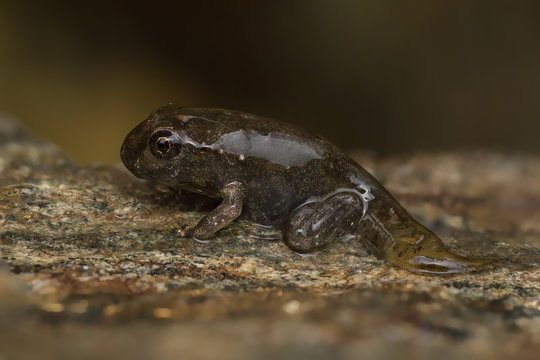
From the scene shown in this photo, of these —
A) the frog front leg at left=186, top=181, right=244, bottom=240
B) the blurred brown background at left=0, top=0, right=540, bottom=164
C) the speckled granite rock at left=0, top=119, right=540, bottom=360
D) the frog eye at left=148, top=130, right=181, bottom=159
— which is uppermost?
the blurred brown background at left=0, top=0, right=540, bottom=164

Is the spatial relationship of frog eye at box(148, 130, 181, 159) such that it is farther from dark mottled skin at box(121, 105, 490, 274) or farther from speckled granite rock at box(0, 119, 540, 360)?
speckled granite rock at box(0, 119, 540, 360)

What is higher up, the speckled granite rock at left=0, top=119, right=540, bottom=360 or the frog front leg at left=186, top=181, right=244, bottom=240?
the frog front leg at left=186, top=181, right=244, bottom=240

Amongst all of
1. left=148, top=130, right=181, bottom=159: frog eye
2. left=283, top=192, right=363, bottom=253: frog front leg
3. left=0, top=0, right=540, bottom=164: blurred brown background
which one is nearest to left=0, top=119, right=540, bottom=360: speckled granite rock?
left=283, top=192, right=363, bottom=253: frog front leg

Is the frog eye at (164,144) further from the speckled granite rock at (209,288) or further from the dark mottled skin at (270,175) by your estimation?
the speckled granite rock at (209,288)

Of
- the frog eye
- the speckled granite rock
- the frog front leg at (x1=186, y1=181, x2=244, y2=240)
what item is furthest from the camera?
the frog eye

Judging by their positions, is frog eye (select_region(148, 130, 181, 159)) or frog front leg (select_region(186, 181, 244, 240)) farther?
frog eye (select_region(148, 130, 181, 159))

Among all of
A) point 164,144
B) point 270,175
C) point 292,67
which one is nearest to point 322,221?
point 270,175

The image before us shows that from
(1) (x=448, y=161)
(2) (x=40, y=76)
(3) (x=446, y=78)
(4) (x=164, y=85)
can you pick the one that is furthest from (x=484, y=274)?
(2) (x=40, y=76)

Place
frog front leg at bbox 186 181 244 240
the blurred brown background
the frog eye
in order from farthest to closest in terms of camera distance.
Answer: the blurred brown background → the frog eye → frog front leg at bbox 186 181 244 240
